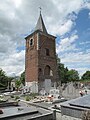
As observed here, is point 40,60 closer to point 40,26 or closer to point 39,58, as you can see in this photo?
point 39,58

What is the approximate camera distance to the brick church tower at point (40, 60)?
107 ft

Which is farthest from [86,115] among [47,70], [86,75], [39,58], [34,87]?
[86,75]

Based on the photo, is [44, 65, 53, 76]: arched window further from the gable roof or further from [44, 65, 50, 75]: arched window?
the gable roof

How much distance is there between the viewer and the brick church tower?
107 ft

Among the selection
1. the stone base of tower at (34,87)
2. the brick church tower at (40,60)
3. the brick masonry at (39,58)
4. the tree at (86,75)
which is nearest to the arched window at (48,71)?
the brick church tower at (40,60)

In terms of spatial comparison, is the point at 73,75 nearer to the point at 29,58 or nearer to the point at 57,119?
the point at 29,58

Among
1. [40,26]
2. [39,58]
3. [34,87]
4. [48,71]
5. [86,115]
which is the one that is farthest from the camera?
[40,26]

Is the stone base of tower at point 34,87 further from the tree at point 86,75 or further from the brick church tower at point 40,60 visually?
the tree at point 86,75

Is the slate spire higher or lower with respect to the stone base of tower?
higher

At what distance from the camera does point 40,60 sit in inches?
1305

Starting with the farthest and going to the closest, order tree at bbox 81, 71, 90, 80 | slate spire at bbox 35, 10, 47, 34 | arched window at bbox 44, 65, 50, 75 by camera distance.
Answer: tree at bbox 81, 71, 90, 80 < slate spire at bbox 35, 10, 47, 34 < arched window at bbox 44, 65, 50, 75

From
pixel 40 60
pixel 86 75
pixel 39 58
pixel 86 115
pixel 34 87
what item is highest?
pixel 39 58

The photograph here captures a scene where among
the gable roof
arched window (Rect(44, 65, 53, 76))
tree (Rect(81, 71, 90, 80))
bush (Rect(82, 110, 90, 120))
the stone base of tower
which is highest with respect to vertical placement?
the gable roof

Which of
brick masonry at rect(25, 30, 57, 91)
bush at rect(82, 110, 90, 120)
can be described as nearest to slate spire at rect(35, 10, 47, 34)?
brick masonry at rect(25, 30, 57, 91)
